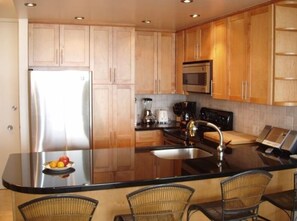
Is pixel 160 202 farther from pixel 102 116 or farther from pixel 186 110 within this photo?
pixel 186 110

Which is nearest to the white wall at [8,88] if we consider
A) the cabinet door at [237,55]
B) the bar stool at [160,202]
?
the cabinet door at [237,55]

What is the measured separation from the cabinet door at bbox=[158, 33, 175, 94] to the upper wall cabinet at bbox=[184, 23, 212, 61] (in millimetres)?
385

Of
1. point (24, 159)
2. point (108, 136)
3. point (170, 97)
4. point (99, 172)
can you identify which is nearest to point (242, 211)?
point (99, 172)

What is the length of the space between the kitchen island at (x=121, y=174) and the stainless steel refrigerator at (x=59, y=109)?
1.28m

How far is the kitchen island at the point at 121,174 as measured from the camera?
7.54 ft

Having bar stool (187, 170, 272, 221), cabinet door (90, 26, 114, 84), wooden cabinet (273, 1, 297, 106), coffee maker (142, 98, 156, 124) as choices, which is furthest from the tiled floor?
wooden cabinet (273, 1, 297, 106)

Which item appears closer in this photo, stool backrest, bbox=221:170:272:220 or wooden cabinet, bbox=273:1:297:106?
stool backrest, bbox=221:170:272:220

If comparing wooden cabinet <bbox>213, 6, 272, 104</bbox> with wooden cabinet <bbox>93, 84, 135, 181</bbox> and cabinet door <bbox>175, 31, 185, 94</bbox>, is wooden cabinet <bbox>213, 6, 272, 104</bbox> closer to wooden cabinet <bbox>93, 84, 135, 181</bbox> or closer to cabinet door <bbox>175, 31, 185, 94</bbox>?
cabinet door <bbox>175, 31, 185, 94</bbox>

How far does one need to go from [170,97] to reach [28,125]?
230 cm

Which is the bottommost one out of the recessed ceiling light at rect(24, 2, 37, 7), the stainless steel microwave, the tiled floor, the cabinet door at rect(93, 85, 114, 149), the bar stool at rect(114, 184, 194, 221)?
the tiled floor

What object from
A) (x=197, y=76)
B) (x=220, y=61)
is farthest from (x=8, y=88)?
(x=220, y=61)

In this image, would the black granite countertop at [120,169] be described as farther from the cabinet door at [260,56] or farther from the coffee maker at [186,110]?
the coffee maker at [186,110]

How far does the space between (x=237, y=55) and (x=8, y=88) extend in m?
3.42

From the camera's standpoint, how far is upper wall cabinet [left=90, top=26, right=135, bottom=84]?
181 inches
